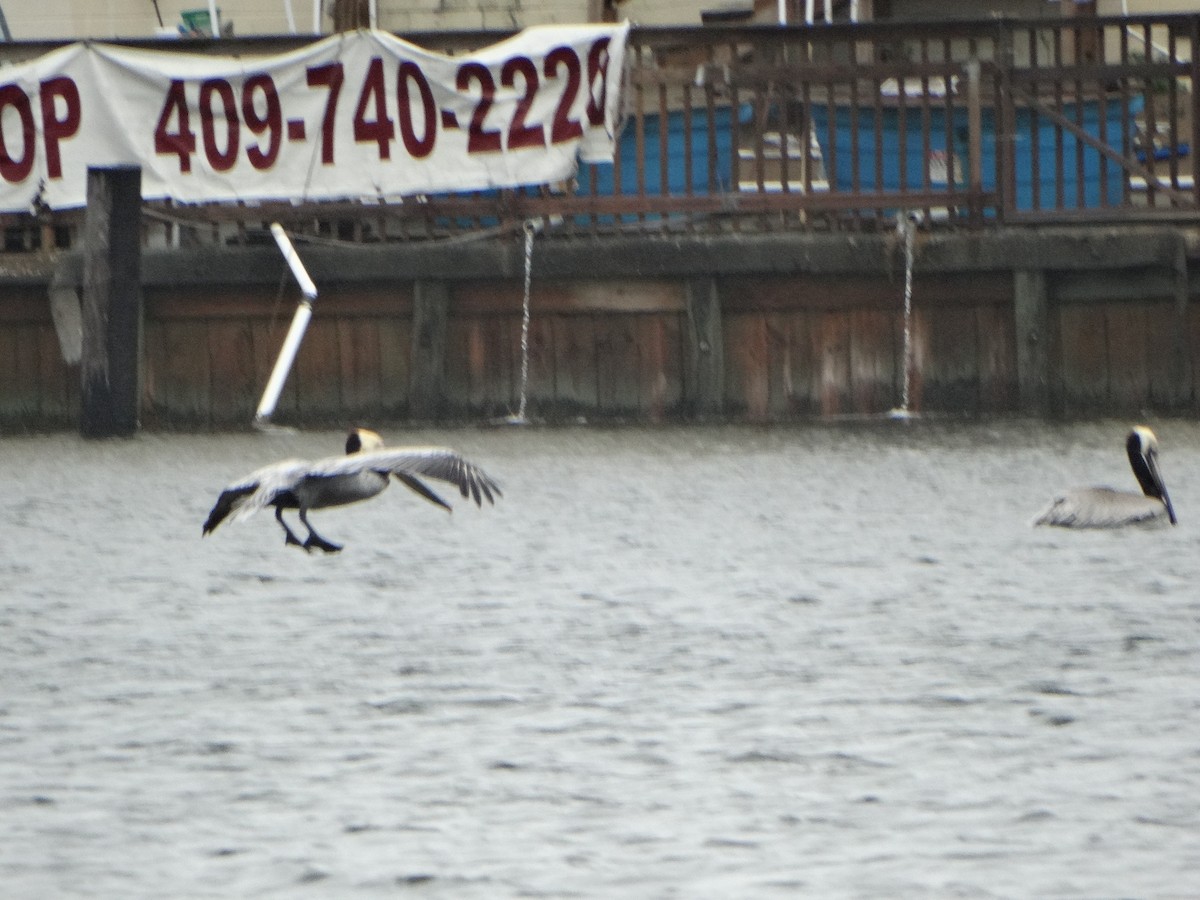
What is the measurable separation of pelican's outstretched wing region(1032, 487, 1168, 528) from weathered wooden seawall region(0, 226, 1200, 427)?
5170 mm

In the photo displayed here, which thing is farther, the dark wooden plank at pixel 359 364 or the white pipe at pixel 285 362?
the dark wooden plank at pixel 359 364

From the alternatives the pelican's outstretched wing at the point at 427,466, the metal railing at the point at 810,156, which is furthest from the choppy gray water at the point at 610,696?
the metal railing at the point at 810,156

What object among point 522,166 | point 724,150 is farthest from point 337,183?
point 724,150

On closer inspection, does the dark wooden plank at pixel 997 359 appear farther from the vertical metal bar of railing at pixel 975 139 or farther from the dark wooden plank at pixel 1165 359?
the dark wooden plank at pixel 1165 359

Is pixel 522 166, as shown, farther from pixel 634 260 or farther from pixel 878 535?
pixel 878 535

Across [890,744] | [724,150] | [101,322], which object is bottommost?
[890,744]

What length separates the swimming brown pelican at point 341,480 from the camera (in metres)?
9.39

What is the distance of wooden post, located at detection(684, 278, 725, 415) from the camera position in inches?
633

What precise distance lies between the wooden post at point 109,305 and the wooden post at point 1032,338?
5648 millimetres

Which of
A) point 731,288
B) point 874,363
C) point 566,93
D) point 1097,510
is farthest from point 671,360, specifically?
point 1097,510

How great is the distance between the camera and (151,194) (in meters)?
16.9

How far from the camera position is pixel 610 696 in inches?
284

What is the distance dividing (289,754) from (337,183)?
10732 millimetres

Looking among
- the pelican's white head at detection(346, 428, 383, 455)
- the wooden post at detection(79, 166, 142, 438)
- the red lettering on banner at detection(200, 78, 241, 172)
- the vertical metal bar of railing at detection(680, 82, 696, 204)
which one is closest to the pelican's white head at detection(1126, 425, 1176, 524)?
the pelican's white head at detection(346, 428, 383, 455)
